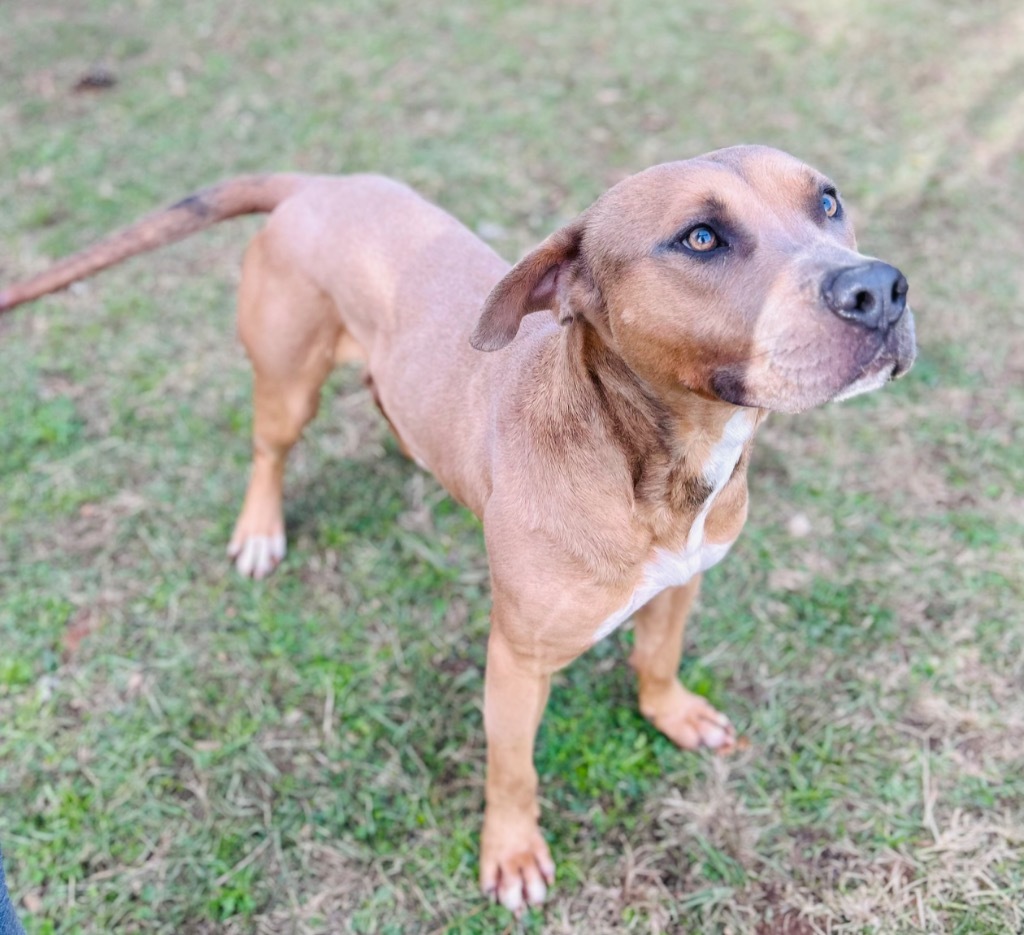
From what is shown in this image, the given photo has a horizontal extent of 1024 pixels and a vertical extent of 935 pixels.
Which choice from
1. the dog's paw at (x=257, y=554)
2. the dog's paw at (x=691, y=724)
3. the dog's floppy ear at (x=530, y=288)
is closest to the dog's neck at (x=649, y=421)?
the dog's floppy ear at (x=530, y=288)

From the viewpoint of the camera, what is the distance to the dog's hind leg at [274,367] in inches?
143

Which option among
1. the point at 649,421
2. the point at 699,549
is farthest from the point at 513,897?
the point at 649,421

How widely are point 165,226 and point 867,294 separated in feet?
8.94

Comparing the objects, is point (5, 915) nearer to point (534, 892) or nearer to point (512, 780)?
point (512, 780)

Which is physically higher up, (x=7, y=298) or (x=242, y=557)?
(x=7, y=298)

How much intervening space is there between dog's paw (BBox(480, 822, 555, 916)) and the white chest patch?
90cm

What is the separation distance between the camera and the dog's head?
6.67 feet

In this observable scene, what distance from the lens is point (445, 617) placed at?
4.10 metres

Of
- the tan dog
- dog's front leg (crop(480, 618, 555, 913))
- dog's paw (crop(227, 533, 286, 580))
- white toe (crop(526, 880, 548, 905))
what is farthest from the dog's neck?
dog's paw (crop(227, 533, 286, 580))

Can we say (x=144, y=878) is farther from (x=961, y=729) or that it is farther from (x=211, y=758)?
(x=961, y=729)

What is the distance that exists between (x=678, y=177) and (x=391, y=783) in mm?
2458

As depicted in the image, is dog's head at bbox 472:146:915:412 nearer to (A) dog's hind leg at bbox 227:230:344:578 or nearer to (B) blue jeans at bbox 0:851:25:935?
(A) dog's hind leg at bbox 227:230:344:578

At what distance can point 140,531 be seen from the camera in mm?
4465

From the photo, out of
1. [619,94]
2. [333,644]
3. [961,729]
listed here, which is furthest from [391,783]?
→ [619,94]
